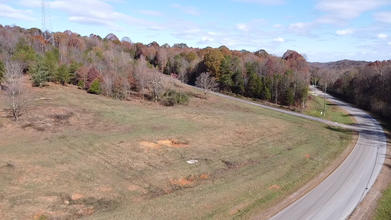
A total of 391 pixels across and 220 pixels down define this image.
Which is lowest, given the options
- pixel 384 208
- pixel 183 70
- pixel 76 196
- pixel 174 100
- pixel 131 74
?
pixel 76 196

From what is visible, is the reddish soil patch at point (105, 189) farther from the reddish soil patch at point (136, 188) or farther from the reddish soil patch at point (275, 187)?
the reddish soil patch at point (275, 187)

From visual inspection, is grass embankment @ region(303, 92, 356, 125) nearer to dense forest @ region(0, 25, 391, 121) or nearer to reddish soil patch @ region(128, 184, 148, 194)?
dense forest @ region(0, 25, 391, 121)

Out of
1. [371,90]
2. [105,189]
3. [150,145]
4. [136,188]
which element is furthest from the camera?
[371,90]

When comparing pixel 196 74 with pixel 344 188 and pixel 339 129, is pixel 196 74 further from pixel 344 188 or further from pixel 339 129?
pixel 344 188

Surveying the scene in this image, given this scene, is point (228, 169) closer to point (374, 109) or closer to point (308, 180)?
point (308, 180)

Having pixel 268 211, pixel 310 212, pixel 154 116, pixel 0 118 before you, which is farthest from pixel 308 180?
pixel 0 118

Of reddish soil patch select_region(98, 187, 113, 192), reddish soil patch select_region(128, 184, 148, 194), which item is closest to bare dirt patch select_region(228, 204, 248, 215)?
reddish soil patch select_region(128, 184, 148, 194)

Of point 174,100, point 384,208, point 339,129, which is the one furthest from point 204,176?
point 174,100
